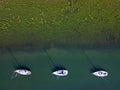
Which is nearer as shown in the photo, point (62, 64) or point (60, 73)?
point (60, 73)

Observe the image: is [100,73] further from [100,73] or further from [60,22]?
[60,22]

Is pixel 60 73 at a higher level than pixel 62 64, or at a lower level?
lower

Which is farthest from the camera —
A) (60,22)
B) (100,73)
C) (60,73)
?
(60,22)

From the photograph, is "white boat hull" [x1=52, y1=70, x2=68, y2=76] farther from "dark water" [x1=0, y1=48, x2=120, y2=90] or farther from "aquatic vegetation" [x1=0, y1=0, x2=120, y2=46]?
"aquatic vegetation" [x1=0, y1=0, x2=120, y2=46]

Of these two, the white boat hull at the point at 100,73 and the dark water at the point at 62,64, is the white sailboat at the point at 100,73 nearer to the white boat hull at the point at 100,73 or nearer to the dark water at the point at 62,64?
the white boat hull at the point at 100,73

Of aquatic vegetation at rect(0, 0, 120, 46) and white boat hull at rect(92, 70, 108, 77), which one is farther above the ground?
aquatic vegetation at rect(0, 0, 120, 46)

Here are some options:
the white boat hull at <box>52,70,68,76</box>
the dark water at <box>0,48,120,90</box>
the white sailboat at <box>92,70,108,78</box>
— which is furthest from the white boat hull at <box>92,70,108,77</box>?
the white boat hull at <box>52,70,68,76</box>

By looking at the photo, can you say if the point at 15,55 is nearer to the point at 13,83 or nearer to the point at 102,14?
the point at 13,83

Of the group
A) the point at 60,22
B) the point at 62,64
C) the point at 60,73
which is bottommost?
the point at 60,73

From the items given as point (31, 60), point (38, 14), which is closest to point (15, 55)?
point (31, 60)

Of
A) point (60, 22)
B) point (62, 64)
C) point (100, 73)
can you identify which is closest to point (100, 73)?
point (100, 73)
